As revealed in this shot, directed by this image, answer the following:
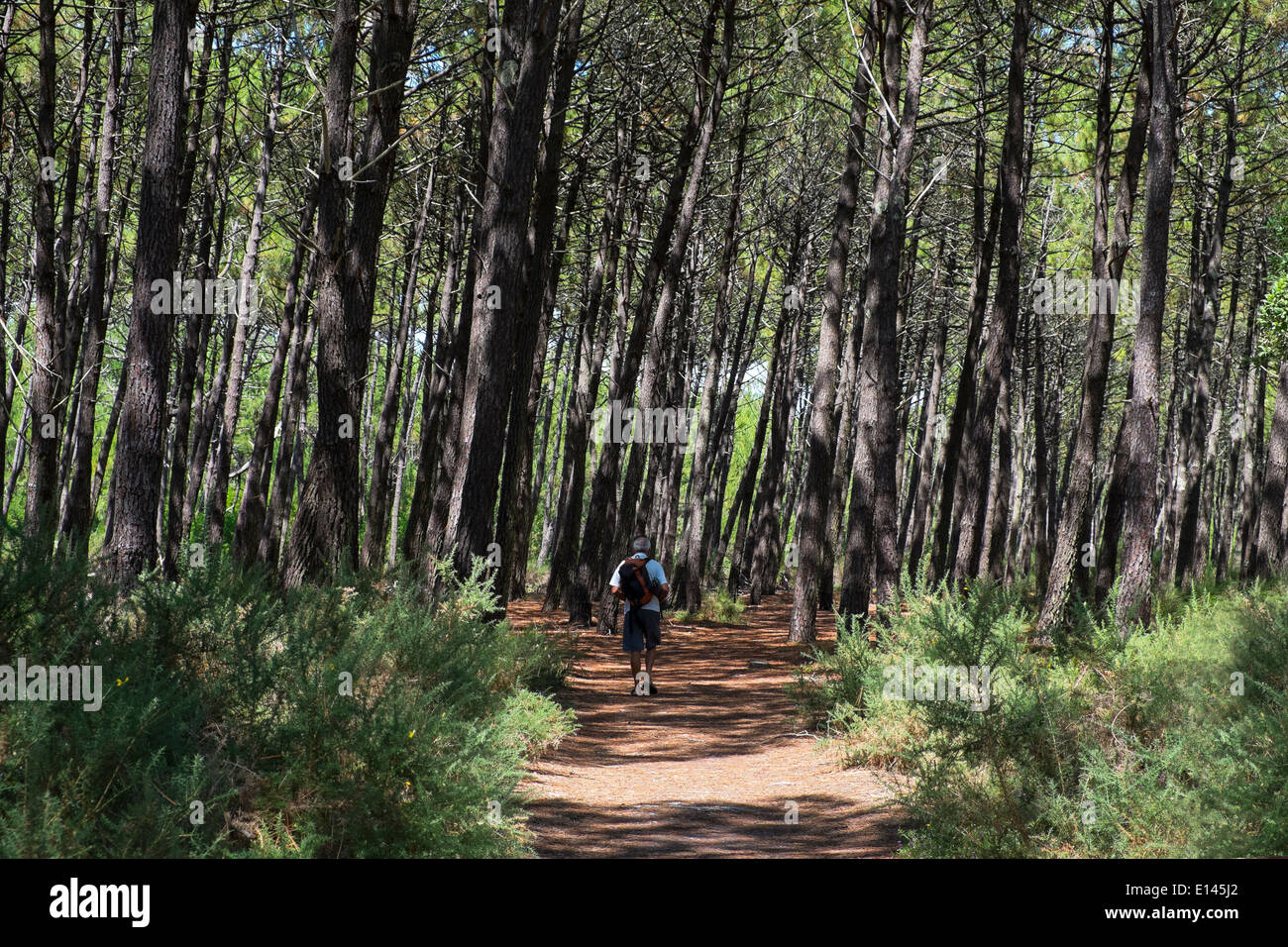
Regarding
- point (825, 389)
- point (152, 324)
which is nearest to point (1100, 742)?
point (152, 324)

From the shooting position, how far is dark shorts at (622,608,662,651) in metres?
12.0

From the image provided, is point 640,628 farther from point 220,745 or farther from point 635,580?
point 220,745

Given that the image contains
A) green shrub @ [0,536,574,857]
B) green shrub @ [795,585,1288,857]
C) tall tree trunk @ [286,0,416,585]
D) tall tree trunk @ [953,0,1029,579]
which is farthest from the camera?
tall tree trunk @ [953,0,1029,579]

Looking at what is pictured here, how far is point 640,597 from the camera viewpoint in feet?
38.7

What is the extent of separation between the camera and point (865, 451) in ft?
40.7

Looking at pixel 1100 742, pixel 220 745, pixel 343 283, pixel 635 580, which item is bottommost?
pixel 1100 742

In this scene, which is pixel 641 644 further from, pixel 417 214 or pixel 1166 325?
pixel 1166 325

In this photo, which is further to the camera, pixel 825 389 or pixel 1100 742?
pixel 825 389

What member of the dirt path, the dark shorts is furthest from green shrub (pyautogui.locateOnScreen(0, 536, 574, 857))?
the dark shorts

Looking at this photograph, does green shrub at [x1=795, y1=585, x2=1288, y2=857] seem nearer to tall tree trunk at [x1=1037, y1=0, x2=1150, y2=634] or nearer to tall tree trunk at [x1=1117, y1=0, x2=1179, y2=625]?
tall tree trunk at [x1=1117, y1=0, x2=1179, y2=625]

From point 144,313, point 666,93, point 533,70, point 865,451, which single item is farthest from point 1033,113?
point 144,313

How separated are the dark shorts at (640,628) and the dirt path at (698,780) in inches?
25.6

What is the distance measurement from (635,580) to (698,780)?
3.67 meters
